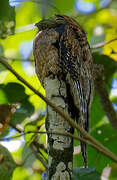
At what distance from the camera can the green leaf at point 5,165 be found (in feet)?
8.52

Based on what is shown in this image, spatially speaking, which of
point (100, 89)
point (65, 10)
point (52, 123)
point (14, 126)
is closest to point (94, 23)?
point (65, 10)

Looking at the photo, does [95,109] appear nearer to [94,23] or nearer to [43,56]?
[43,56]

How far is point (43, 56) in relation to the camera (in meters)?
2.85

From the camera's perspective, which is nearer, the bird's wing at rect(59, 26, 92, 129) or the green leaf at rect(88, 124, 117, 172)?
the bird's wing at rect(59, 26, 92, 129)

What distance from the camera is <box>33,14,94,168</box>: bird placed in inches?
105

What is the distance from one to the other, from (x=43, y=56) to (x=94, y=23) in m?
4.31

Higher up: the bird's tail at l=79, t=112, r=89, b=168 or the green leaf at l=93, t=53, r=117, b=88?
the green leaf at l=93, t=53, r=117, b=88

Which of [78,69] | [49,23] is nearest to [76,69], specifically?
[78,69]

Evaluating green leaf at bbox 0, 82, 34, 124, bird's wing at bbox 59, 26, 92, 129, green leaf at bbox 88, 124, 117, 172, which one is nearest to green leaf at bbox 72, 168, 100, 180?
bird's wing at bbox 59, 26, 92, 129

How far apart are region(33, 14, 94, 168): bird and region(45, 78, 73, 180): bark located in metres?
0.08

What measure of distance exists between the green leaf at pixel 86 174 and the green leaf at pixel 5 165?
1.78 ft

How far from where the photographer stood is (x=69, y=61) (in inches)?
109

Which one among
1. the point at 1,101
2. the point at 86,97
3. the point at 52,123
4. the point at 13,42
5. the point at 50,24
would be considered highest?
the point at 13,42

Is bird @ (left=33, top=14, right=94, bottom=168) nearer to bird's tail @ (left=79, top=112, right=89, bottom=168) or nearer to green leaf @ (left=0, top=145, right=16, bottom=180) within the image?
bird's tail @ (left=79, top=112, right=89, bottom=168)
